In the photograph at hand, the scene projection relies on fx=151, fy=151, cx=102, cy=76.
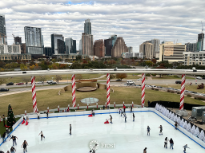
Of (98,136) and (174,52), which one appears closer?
(98,136)

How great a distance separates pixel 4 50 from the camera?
7564 inches

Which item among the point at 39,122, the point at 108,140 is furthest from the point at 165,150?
the point at 39,122

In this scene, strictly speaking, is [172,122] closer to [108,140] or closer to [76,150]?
[108,140]

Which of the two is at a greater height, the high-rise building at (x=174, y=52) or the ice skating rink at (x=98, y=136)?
the high-rise building at (x=174, y=52)

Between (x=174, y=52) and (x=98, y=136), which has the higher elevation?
(x=174, y=52)

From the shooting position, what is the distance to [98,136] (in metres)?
15.5

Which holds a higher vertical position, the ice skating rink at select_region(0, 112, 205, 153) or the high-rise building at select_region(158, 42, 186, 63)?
the high-rise building at select_region(158, 42, 186, 63)

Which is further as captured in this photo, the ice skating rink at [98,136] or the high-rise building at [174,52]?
the high-rise building at [174,52]

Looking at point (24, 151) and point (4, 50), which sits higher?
point (4, 50)

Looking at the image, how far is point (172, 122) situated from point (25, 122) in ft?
60.3

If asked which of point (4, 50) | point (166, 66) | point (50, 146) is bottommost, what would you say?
point (50, 146)

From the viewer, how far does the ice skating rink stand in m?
13.4

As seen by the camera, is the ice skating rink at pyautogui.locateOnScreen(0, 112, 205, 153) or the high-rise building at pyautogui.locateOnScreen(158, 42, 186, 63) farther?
the high-rise building at pyautogui.locateOnScreen(158, 42, 186, 63)

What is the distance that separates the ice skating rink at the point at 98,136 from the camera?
1336 cm
